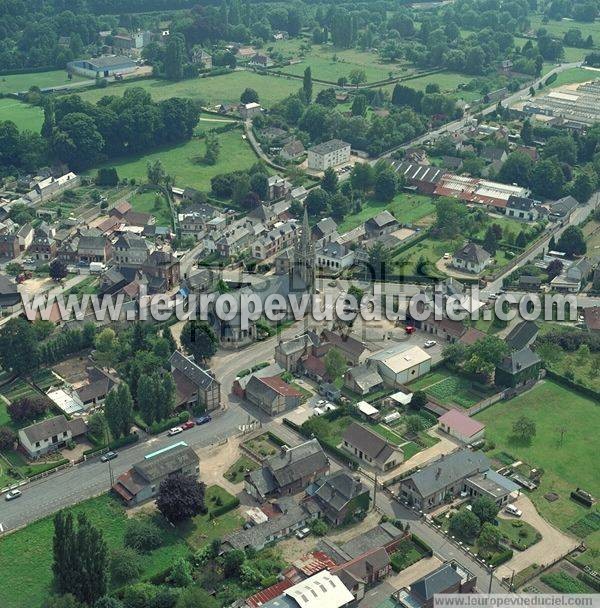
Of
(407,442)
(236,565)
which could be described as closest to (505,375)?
(407,442)

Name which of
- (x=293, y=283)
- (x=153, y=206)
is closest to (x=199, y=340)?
(x=293, y=283)

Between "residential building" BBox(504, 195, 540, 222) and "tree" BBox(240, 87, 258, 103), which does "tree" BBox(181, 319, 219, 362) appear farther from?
"tree" BBox(240, 87, 258, 103)

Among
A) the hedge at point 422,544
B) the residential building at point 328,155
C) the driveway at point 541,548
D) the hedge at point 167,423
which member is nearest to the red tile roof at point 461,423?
the driveway at point 541,548

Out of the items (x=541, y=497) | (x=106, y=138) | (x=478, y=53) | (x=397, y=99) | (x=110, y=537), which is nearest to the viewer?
(x=110, y=537)

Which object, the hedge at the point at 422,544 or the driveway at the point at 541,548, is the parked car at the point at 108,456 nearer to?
the hedge at the point at 422,544

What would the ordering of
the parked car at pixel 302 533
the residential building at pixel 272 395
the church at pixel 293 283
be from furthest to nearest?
the church at pixel 293 283, the residential building at pixel 272 395, the parked car at pixel 302 533

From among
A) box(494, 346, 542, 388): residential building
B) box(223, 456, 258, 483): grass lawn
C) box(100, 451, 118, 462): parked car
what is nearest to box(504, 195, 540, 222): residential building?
box(494, 346, 542, 388): residential building

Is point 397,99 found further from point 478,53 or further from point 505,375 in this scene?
point 505,375

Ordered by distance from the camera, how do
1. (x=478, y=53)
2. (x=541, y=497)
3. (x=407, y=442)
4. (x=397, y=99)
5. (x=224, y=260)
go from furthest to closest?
(x=478, y=53) → (x=397, y=99) → (x=224, y=260) → (x=407, y=442) → (x=541, y=497)
